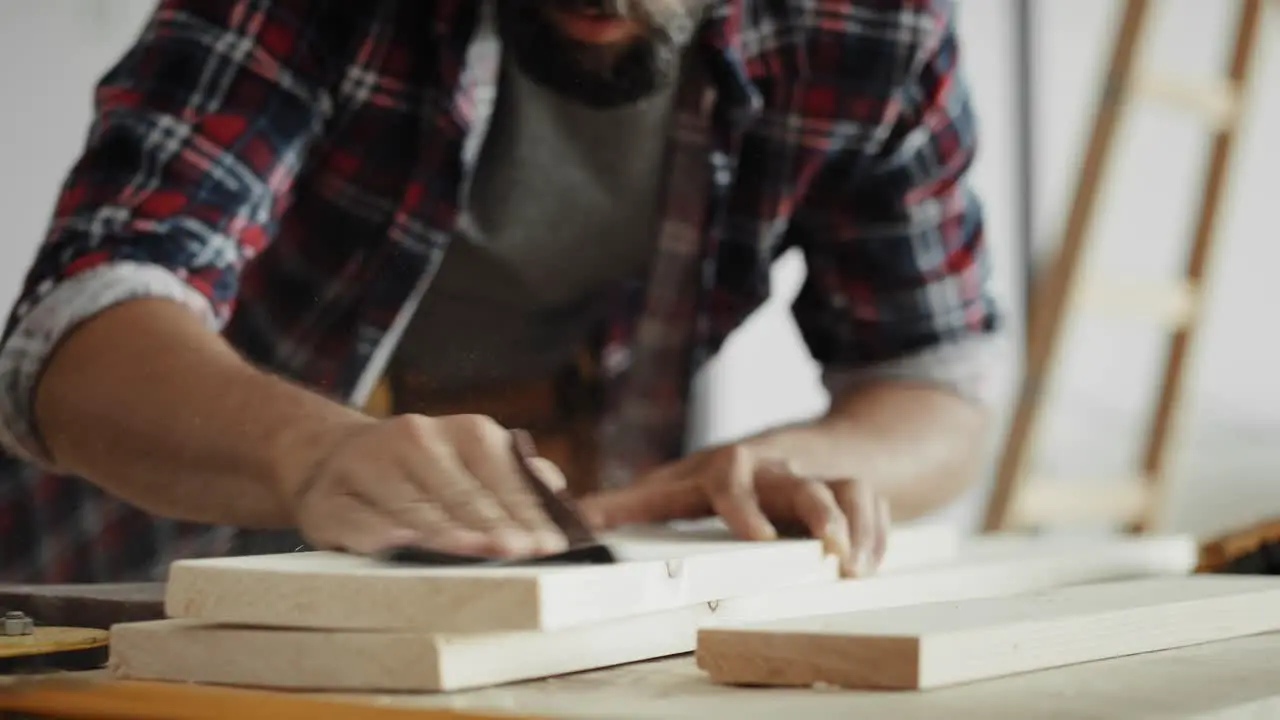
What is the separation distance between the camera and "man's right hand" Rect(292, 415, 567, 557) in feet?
1.46

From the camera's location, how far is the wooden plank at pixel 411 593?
1.26 feet

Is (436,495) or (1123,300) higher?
(436,495)

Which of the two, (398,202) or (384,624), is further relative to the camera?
(398,202)

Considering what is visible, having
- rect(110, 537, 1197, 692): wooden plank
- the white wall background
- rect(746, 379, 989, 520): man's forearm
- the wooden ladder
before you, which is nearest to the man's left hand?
rect(110, 537, 1197, 692): wooden plank

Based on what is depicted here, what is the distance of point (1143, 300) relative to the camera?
1.50 meters

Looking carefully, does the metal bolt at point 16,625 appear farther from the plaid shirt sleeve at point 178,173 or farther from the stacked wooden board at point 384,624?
the plaid shirt sleeve at point 178,173

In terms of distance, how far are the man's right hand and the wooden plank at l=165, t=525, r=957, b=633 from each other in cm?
2

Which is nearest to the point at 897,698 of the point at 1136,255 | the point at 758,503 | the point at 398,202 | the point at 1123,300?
the point at 758,503

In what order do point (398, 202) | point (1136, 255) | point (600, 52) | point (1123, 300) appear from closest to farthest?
point (600, 52) < point (398, 202) < point (1123, 300) < point (1136, 255)

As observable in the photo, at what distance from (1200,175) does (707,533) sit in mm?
1213

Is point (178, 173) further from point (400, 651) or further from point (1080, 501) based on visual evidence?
point (1080, 501)

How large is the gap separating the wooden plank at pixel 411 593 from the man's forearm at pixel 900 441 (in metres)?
0.40

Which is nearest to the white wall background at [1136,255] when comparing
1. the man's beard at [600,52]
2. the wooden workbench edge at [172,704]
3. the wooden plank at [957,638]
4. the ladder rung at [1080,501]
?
the ladder rung at [1080,501]

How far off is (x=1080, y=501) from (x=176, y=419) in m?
1.11
